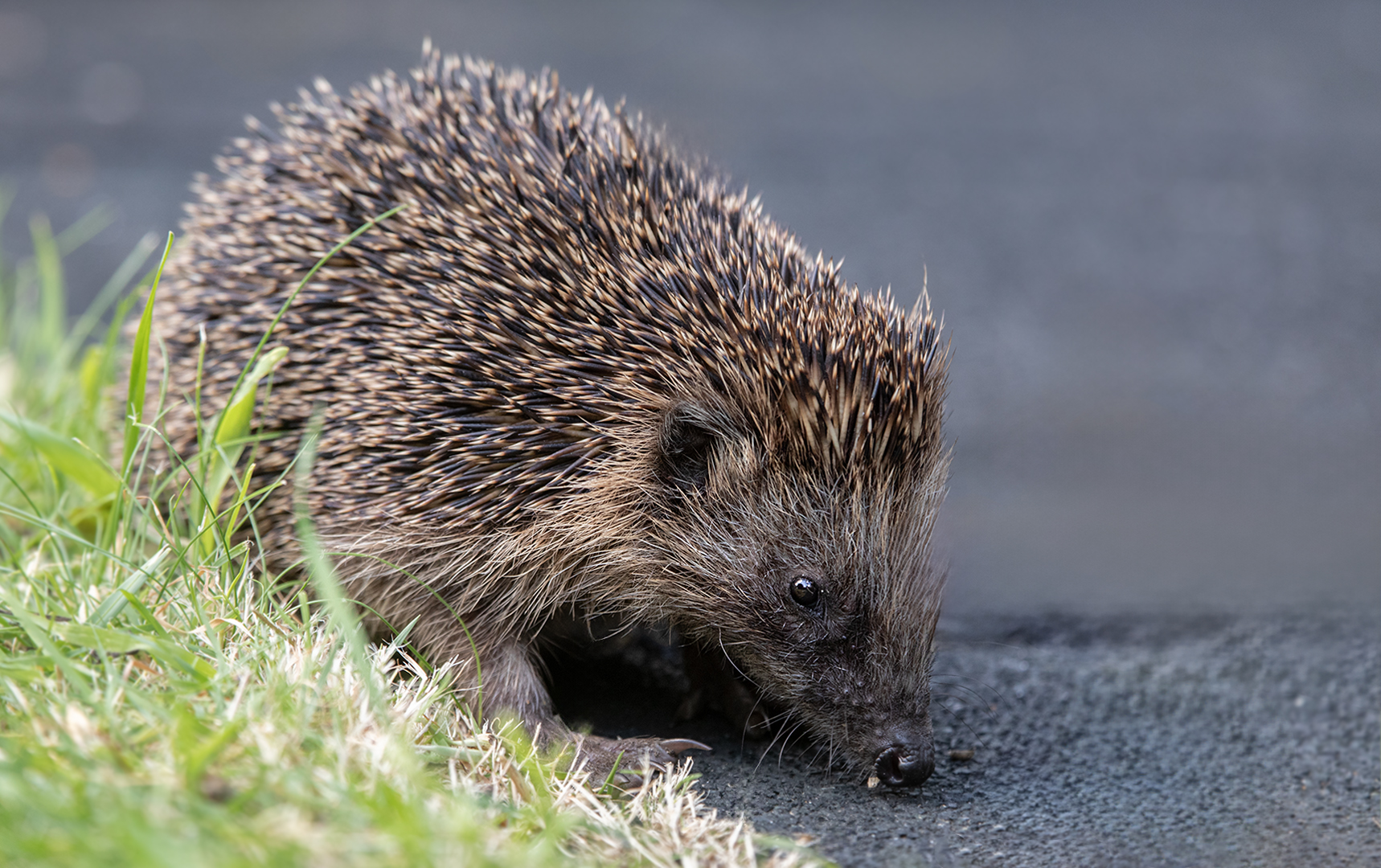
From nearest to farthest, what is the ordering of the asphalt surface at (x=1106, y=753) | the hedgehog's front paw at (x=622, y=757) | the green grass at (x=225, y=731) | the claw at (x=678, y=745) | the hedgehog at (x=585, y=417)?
the green grass at (x=225, y=731) < the asphalt surface at (x=1106, y=753) < the hedgehog's front paw at (x=622, y=757) < the hedgehog at (x=585, y=417) < the claw at (x=678, y=745)

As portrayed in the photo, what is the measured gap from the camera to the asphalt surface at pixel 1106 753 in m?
3.94

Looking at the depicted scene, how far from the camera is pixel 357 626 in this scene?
141 inches

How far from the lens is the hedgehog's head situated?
4176mm

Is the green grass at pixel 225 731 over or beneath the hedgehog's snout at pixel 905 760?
beneath

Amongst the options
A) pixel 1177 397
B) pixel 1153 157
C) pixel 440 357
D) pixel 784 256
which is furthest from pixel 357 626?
pixel 1153 157

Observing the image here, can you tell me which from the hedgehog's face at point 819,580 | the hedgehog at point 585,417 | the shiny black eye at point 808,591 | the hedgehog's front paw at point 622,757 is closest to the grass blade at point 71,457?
the hedgehog at point 585,417

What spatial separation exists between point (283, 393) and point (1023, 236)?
7129 mm

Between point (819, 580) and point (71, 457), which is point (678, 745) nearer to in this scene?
point (819, 580)

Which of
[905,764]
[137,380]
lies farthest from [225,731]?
[905,764]

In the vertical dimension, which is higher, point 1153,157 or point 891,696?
point 1153,157

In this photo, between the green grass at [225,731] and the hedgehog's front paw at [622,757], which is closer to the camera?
the green grass at [225,731]

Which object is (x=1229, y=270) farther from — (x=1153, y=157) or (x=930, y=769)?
(x=930, y=769)

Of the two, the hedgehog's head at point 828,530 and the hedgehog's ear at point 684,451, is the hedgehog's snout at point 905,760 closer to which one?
the hedgehog's head at point 828,530

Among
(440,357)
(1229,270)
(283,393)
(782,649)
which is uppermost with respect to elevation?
(1229,270)
